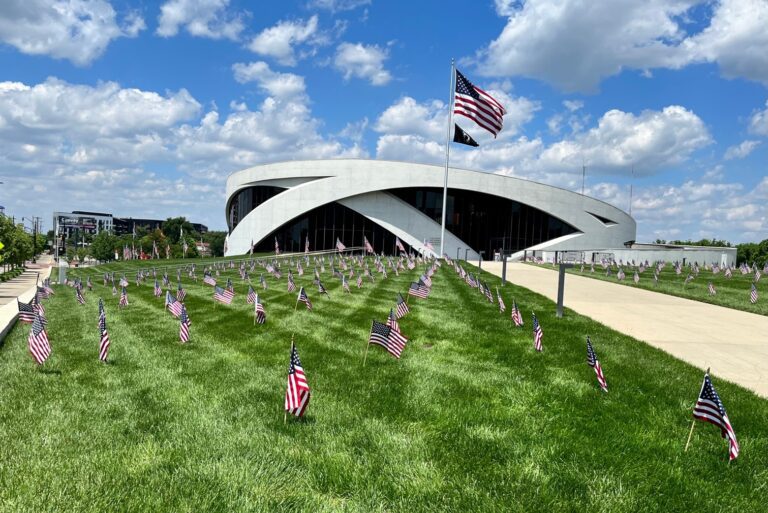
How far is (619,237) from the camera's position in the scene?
72.8 meters

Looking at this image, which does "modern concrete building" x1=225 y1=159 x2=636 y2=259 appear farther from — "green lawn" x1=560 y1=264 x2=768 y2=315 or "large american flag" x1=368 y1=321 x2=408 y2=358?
"large american flag" x1=368 y1=321 x2=408 y2=358

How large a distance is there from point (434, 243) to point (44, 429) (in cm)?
6230

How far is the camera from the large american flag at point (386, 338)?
8038 millimetres

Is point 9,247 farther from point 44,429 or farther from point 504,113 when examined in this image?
point 44,429

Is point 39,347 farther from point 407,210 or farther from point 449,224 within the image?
point 449,224

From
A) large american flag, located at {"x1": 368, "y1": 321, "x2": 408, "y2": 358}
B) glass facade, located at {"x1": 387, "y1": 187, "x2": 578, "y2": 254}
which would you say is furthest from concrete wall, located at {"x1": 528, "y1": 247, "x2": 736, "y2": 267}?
large american flag, located at {"x1": 368, "y1": 321, "x2": 408, "y2": 358}

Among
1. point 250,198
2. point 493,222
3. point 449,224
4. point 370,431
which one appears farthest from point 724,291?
point 250,198

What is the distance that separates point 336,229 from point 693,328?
182ft

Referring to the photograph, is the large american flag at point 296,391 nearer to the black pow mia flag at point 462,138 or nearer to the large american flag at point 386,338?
the large american flag at point 386,338

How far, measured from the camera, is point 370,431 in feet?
18.7

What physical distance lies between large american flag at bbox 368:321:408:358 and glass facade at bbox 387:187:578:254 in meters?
59.0

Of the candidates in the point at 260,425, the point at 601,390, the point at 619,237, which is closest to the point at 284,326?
the point at 260,425

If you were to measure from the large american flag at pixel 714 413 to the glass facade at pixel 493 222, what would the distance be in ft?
203

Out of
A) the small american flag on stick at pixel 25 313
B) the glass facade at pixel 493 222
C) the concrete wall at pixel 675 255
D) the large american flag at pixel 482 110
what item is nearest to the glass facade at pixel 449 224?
the glass facade at pixel 493 222
